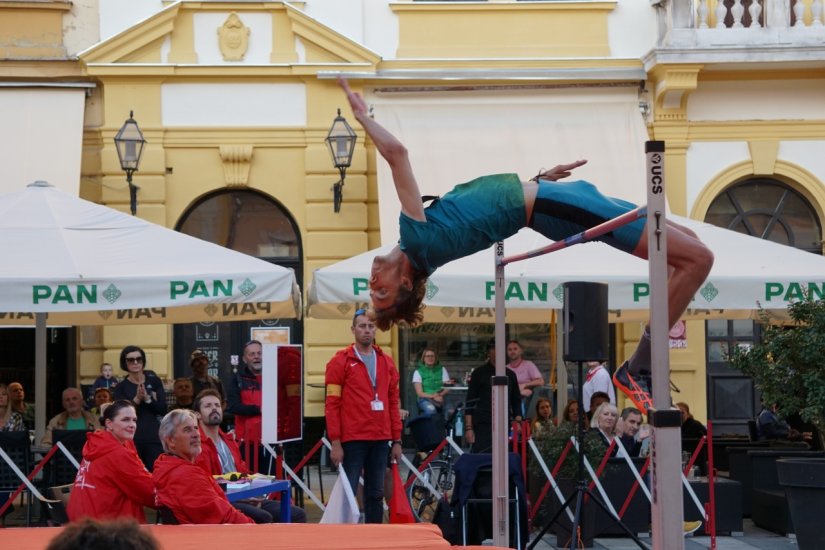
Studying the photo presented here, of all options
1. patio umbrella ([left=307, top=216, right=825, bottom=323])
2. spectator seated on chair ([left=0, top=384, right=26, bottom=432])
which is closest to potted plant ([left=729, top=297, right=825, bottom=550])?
patio umbrella ([left=307, top=216, right=825, bottom=323])

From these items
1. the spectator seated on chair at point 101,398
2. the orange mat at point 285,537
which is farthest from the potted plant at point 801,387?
the spectator seated on chair at point 101,398

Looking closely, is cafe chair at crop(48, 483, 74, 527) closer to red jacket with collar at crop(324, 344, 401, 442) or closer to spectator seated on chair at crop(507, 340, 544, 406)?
red jacket with collar at crop(324, 344, 401, 442)

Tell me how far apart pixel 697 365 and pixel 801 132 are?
342 centimetres

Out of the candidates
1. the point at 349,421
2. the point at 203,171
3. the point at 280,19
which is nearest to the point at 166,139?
the point at 203,171

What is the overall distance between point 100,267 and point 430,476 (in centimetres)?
423

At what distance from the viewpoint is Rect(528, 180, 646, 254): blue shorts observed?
204 inches

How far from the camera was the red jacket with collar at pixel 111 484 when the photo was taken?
8.12 m

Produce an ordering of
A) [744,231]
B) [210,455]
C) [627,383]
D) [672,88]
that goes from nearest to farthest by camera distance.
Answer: [627,383] < [210,455] < [672,88] < [744,231]

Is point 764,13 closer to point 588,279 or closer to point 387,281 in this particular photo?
point 588,279

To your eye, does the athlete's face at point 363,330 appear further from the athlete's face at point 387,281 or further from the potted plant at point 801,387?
the athlete's face at point 387,281

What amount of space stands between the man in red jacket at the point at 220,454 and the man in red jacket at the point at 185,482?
108 cm

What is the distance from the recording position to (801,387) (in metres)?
9.95

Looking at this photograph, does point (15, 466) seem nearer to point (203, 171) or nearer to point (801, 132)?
point (203, 171)

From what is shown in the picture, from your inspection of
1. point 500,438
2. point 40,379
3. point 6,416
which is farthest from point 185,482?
point 6,416
